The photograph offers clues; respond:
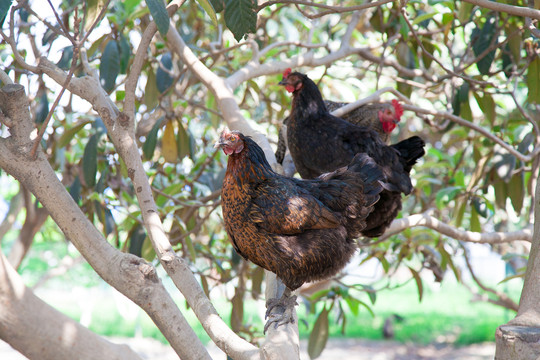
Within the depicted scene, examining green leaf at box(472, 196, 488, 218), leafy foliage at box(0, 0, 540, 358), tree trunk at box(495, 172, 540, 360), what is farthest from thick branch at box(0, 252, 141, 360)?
green leaf at box(472, 196, 488, 218)

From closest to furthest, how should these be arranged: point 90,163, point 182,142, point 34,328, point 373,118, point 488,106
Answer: point 34,328 → point 90,163 → point 373,118 → point 182,142 → point 488,106

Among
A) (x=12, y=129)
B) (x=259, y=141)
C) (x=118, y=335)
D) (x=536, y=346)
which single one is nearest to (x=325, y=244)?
(x=259, y=141)

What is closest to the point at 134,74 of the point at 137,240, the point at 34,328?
the point at 34,328

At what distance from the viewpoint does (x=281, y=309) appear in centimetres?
189

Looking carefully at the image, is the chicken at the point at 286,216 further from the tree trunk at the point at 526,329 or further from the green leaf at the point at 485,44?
the green leaf at the point at 485,44

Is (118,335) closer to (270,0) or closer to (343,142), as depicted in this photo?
(343,142)

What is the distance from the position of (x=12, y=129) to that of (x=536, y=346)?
59.6 inches

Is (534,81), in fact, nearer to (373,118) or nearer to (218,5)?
(373,118)

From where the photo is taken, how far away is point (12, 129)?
1527 millimetres

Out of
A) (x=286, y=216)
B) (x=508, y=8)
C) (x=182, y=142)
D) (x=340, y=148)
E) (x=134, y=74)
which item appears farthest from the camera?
(x=182, y=142)

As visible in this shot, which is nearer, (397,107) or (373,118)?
(397,107)

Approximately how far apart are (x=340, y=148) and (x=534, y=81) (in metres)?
1.24

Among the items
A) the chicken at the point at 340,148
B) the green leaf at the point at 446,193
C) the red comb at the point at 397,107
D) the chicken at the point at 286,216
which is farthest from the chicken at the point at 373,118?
the chicken at the point at 286,216

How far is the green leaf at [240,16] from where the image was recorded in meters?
1.76
